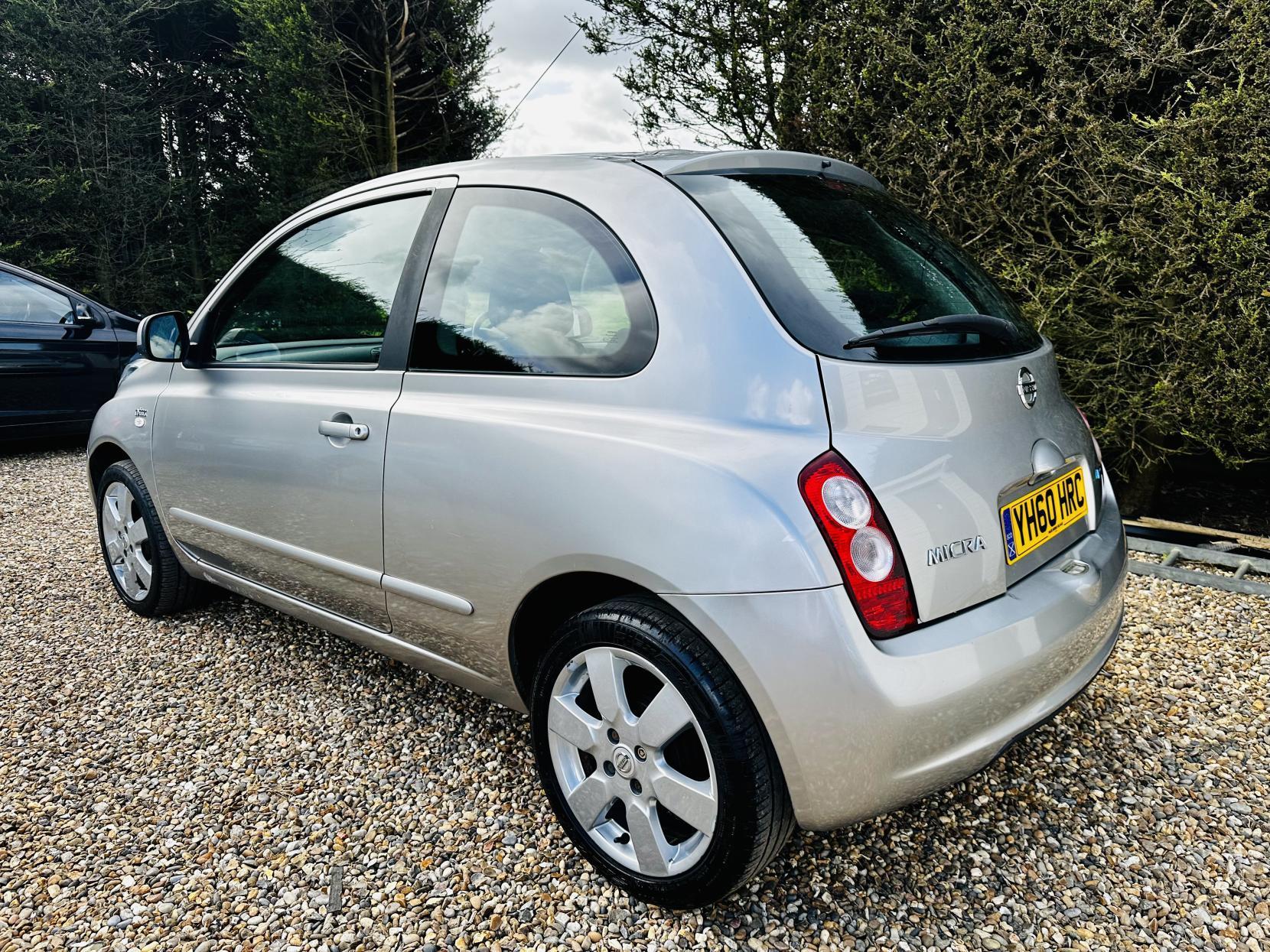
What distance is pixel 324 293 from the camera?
278cm

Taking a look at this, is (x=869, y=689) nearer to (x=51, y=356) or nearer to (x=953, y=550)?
(x=953, y=550)

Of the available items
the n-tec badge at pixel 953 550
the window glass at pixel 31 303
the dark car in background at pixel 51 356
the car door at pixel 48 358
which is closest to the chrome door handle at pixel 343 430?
the n-tec badge at pixel 953 550

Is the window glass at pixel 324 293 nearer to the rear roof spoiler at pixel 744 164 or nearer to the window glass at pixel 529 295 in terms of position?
the window glass at pixel 529 295

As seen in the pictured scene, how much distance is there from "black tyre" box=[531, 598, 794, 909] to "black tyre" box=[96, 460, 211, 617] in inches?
84.1

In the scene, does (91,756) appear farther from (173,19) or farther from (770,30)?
(173,19)

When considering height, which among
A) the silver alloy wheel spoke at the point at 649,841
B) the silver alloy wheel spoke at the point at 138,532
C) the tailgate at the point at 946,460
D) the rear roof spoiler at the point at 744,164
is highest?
the rear roof spoiler at the point at 744,164

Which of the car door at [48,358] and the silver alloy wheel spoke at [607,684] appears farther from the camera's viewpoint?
the car door at [48,358]

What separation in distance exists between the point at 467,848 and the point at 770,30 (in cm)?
483

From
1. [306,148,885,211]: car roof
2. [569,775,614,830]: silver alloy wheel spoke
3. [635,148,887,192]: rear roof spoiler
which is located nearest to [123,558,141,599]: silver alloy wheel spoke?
[306,148,885,211]: car roof

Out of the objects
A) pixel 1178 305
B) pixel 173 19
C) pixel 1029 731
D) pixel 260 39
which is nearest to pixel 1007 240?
pixel 1178 305

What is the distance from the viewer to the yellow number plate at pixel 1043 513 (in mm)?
1867

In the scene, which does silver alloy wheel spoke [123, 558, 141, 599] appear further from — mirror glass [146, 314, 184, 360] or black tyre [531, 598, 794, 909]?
black tyre [531, 598, 794, 909]

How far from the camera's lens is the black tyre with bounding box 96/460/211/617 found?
3.42 meters

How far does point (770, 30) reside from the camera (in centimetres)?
516
